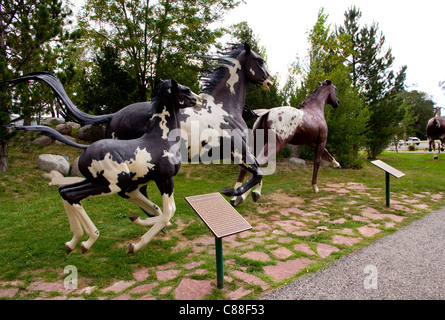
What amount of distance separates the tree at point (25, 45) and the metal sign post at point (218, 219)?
18.0 ft

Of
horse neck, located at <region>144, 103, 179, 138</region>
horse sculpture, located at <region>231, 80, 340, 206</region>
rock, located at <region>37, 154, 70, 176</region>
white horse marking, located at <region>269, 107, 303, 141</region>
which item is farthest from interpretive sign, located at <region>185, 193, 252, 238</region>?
rock, located at <region>37, 154, 70, 176</region>

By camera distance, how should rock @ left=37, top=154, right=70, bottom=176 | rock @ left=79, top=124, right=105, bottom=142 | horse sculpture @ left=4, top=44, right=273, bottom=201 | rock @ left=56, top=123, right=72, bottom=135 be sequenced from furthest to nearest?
rock @ left=56, top=123, right=72, bottom=135, rock @ left=79, top=124, right=105, bottom=142, rock @ left=37, top=154, right=70, bottom=176, horse sculpture @ left=4, top=44, right=273, bottom=201

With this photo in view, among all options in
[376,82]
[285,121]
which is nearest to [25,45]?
[285,121]

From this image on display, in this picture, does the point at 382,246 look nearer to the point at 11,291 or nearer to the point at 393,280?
the point at 393,280

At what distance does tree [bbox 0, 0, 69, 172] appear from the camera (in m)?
6.12

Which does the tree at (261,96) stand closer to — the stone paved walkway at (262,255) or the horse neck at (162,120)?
the stone paved walkway at (262,255)

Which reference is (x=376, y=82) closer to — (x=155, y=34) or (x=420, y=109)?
(x=155, y=34)

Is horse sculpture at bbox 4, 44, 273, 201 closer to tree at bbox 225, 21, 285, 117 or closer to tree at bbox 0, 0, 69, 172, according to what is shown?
tree at bbox 0, 0, 69, 172

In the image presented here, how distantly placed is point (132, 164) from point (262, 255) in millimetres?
1727

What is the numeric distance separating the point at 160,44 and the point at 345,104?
754cm

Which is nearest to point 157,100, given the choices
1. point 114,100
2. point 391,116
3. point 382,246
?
point 382,246

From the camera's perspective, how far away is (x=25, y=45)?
6.59 m

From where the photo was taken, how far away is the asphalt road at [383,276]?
2.34 meters

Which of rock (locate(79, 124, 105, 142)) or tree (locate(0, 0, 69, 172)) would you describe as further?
rock (locate(79, 124, 105, 142))
